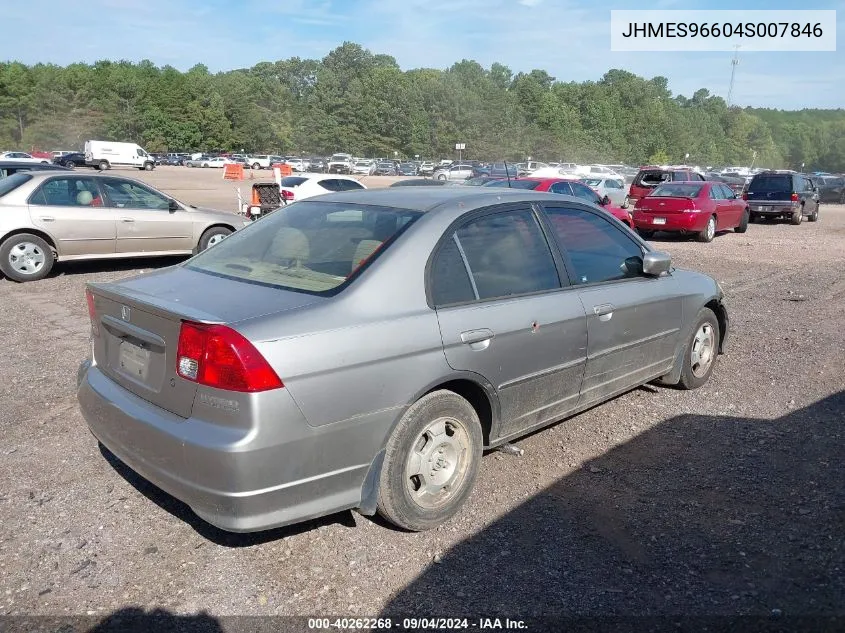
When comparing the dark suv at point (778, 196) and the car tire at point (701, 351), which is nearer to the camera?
the car tire at point (701, 351)

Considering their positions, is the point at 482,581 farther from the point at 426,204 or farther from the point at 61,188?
the point at 61,188

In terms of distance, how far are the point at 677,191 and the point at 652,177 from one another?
32.4 feet

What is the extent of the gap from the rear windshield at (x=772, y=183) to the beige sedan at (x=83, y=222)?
18.8 m

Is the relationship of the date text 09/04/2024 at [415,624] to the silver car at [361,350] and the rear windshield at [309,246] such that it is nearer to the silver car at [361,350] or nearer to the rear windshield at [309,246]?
the silver car at [361,350]

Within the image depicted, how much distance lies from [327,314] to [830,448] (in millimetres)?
3452

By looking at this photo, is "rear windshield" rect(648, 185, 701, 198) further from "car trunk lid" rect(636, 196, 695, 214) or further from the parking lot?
the parking lot

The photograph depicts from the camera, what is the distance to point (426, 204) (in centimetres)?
382

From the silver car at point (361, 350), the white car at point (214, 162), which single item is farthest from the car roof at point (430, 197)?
the white car at point (214, 162)

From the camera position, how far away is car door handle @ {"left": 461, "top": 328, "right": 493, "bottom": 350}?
3473 mm

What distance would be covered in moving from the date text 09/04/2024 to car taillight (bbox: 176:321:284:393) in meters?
0.97

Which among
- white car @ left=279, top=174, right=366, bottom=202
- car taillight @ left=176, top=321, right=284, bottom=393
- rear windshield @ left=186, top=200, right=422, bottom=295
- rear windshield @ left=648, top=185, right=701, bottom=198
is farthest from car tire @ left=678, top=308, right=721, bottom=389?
white car @ left=279, top=174, right=366, bottom=202

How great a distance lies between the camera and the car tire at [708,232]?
16.9 meters

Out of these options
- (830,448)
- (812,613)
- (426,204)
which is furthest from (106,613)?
(830,448)

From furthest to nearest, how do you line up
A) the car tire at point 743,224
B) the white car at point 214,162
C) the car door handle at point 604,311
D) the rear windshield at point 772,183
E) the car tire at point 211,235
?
the white car at point 214,162, the rear windshield at point 772,183, the car tire at point 743,224, the car tire at point 211,235, the car door handle at point 604,311
